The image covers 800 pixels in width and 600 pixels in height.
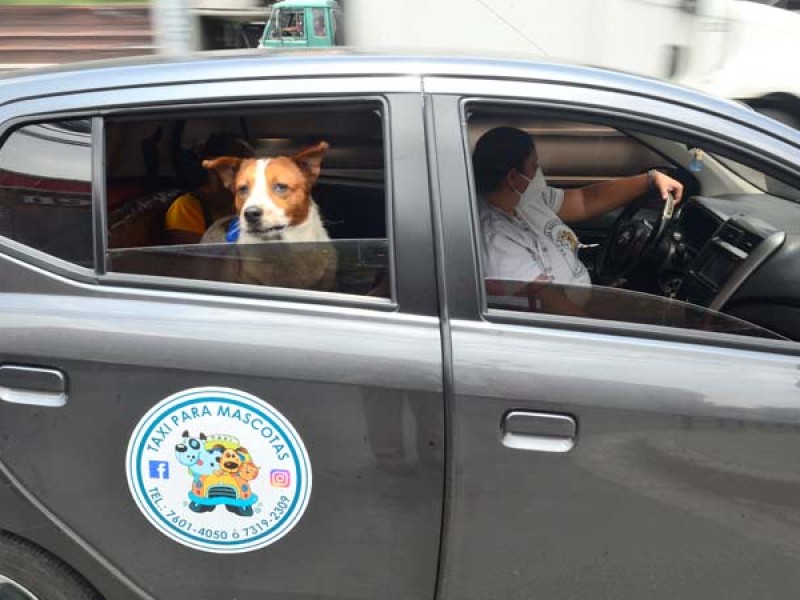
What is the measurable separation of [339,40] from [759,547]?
494 cm

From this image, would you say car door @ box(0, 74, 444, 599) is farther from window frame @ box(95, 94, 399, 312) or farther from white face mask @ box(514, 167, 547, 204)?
white face mask @ box(514, 167, 547, 204)

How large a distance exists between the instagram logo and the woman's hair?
37.6 inches

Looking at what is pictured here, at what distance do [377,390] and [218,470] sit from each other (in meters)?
0.40

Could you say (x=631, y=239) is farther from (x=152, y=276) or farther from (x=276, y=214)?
(x=152, y=276)

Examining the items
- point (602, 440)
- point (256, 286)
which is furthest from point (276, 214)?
point (602, 440)

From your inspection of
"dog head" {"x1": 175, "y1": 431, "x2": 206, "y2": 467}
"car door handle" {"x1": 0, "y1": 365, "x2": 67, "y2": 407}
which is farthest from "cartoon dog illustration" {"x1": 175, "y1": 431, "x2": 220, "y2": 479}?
"car door handle" {"x1": 0, "y1": 365, "x2": 67, "y2": 407}

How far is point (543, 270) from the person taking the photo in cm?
230

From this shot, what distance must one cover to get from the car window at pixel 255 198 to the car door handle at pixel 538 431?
409mm

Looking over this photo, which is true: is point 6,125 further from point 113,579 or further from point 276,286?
point 113,579

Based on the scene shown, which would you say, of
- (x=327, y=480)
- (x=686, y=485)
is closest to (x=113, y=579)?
(x=327, y=480)

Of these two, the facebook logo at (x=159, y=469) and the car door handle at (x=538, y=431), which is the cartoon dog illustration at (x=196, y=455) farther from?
the car door handle at (x=538, y=431)

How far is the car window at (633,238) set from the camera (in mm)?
1923

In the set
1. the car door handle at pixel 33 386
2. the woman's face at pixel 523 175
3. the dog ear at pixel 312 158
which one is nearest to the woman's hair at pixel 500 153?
the woman's face at pixel 523 175

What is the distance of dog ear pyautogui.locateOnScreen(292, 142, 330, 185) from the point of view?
7.36 feet
